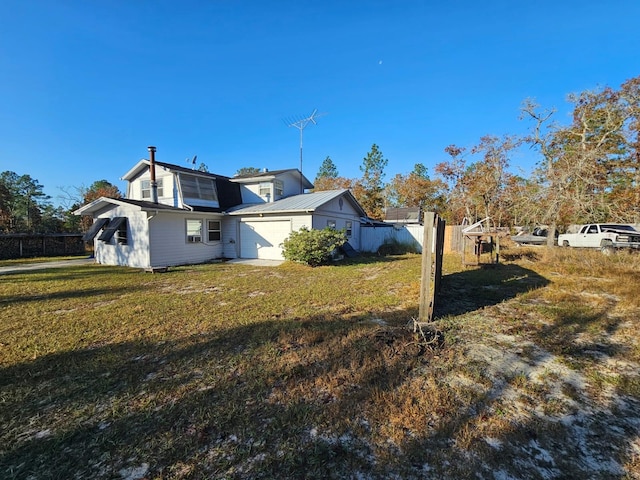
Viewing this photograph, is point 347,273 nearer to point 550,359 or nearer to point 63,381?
point 550,359

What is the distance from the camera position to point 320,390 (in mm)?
2928

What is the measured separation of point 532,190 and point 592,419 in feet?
53.8

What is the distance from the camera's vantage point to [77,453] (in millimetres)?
2188

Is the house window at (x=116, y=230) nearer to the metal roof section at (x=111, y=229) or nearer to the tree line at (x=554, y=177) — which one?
the metal roof section at (x=111, y=229)

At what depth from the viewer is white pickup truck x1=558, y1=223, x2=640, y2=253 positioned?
14527mm

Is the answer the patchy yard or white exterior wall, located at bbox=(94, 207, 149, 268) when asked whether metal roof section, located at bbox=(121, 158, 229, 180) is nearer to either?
white exterior wall, located at bbox=(94, 207, 149, 268)

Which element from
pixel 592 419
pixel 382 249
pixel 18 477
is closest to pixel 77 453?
pixel 18 477

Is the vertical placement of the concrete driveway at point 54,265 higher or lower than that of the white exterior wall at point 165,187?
lower

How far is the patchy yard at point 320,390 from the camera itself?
6.80 feet

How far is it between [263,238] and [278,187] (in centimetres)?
363

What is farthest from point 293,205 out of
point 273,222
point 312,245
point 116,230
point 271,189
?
point 116,230

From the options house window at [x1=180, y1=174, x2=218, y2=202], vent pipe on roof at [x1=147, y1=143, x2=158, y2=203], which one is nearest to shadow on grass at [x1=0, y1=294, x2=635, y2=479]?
house window at [x1=180, y1=174, x2=218, y2=202]

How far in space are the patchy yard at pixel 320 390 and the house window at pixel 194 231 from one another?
7421 millimetres

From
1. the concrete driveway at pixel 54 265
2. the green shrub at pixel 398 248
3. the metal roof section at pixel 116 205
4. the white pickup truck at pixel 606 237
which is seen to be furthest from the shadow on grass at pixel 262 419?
the white pickup truck at pixel 606 237
